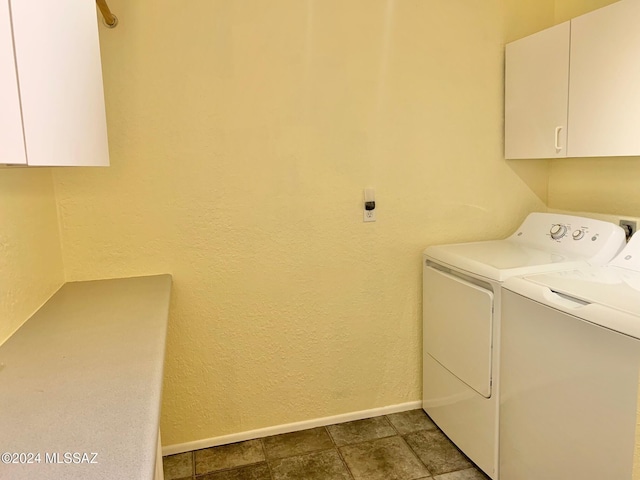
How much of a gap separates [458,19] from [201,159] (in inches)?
59.4

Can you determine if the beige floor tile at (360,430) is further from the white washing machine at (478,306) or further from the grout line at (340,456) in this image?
the white washing machine at (478,306)

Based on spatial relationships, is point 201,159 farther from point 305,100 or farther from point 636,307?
point 636,307

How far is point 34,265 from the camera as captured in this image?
1.65 metres

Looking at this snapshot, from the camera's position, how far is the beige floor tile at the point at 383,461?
2.08 metres

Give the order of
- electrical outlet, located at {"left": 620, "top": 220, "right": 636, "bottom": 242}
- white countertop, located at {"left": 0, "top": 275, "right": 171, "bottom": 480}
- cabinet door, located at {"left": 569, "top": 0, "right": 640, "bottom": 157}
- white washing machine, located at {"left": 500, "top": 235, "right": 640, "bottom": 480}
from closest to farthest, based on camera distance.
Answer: white countertop, located at {"left": 0, "top": 275, "right": 171, "bottom": 480}, white washing machine, located at {"left": 500, "top": 235, "right": 640, "bottom": 480}, cabinet door, located at {"left": 569, "top": 0, "right": 640, "bottom": 157}, electrical outlet, located at {"left": 620, "top": 220, "right": 636, "bottom": 242}

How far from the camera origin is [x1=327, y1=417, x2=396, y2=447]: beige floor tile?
92.5 inches

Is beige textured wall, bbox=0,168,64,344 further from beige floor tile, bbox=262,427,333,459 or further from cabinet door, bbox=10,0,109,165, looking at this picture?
beige floor tile, bbox=262,427,333,459

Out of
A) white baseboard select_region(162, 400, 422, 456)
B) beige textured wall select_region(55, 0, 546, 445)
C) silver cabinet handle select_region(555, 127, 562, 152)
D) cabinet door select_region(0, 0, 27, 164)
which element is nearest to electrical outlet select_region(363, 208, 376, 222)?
beige textured wall select_region(55, 0, 546, 445)

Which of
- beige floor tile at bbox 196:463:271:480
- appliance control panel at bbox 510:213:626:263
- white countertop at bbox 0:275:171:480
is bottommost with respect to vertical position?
beige floor tile at bbox 196:463:271:480

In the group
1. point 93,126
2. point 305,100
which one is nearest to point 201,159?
point 305,100

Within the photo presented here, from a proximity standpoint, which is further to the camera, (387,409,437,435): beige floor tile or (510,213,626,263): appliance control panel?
(387,409,437,435): beige floor tile

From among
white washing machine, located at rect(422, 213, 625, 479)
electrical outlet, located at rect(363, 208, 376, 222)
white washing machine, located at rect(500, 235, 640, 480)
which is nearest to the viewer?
white washing machine, located at rect(500, 235, 640, 480)

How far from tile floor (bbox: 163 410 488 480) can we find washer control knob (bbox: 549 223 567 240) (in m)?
1.15

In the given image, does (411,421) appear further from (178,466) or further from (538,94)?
(538,94)
